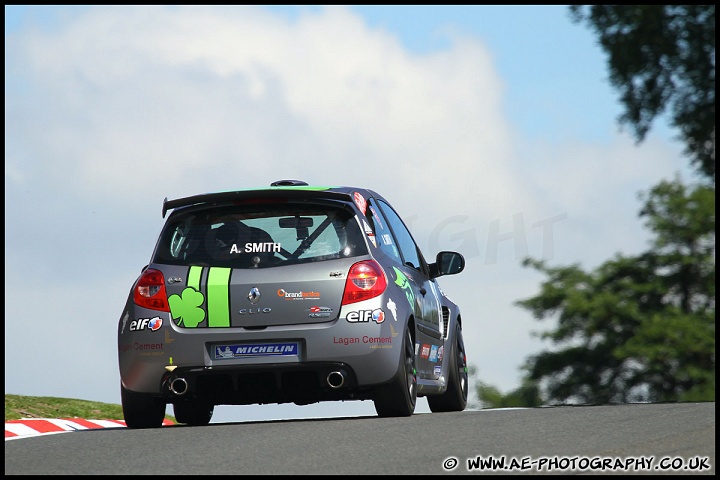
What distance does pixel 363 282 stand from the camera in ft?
34.5

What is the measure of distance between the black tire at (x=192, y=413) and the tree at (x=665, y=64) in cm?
1319

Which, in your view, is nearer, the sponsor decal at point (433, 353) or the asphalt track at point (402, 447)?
the asphalt track at point (402, 447)

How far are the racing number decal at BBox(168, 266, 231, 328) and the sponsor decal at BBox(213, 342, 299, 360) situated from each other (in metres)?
0.19

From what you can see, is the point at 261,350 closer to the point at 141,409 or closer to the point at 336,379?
the point at 336,379

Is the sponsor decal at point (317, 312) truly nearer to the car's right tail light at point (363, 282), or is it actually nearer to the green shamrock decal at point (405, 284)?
the car's right tail light at point (363, 282)

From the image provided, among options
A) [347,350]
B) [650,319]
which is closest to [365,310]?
[347,350]

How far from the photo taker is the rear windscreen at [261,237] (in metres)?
10.6

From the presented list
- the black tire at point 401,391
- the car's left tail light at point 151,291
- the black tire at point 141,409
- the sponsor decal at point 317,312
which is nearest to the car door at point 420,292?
the black tire at point 401,391

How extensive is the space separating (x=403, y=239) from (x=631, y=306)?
73.3 ft

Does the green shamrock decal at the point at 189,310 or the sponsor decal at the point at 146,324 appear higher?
the green shamrock decal at the point at 189,310

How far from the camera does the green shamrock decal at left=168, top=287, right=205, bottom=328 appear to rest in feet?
34.3

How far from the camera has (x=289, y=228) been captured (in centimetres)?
1074

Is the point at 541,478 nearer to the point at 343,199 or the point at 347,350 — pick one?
the point at 347,350

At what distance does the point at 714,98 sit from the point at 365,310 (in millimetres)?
14062
